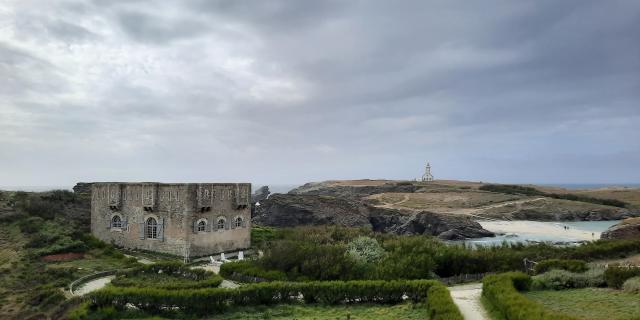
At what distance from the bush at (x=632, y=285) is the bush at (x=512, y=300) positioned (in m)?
3.84

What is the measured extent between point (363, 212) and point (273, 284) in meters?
59.3

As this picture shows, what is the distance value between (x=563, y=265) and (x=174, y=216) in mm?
26971

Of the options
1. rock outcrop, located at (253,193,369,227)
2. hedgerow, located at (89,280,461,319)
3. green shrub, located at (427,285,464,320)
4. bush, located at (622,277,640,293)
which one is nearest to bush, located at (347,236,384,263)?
hedgerow, located at (89,280,461,319)

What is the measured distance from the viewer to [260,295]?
73.6ft

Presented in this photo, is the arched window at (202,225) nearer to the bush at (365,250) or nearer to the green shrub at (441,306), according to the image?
the bush at (365,250)

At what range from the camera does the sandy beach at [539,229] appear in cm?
6694

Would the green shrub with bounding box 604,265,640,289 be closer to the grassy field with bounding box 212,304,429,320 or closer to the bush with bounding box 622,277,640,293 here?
the bush with bounding box 622,277,640,293

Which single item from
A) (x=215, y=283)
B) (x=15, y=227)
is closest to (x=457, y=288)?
(x=215, y=283)

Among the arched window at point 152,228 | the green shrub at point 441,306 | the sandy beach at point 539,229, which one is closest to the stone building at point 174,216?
the arched window at point 152,228

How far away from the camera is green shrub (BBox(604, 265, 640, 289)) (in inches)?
824

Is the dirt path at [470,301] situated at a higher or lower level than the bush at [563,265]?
lower

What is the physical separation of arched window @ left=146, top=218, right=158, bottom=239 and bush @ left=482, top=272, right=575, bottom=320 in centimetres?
2640

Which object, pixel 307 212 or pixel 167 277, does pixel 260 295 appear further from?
pixel 307 212

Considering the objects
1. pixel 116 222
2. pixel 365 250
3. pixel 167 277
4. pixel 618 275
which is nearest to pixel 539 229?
pixel 365 250
